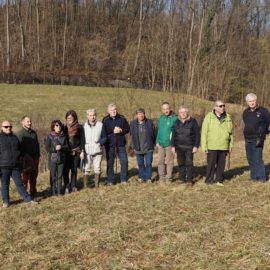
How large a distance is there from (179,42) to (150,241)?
31374 mm

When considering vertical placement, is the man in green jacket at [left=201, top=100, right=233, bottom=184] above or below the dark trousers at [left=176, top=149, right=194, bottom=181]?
above

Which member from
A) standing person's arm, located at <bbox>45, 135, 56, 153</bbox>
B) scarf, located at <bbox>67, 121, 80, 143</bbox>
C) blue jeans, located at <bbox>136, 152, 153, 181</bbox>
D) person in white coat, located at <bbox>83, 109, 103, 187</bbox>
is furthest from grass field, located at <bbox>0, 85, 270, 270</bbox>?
scarf, located at <bbox>67, 121, 80, 143</bbox>

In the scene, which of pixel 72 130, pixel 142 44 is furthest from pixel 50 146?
pixel 142 44

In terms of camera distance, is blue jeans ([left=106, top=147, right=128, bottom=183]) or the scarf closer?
the scarf

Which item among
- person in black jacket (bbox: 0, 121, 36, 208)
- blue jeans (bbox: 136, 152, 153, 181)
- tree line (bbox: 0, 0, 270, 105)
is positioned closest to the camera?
person in black jacket (bbox: 0, 121, 36, 208)

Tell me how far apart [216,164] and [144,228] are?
9.60 ft

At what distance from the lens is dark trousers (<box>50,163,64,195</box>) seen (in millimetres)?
8266

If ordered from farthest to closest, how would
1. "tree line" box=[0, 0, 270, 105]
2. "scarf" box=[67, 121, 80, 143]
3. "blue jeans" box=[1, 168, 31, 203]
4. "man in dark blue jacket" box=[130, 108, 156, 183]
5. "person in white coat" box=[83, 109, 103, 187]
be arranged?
"tree line" box=[0, 0, 270, 105] < "man in dark blue jacket" box=[130, 108, 156, 183] < "person in white coat" box=[83, 109, 103, 187] < "scarf" box=[67, 121, 80, 143] < "blue jeans" box=[1, 168, 31, 203]

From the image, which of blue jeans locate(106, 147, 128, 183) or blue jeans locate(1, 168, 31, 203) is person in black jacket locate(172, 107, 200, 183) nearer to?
blue jeans locate(106, 147, 128, 183)

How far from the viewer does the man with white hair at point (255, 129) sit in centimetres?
824

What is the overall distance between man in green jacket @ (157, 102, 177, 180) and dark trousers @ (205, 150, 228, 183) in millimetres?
801

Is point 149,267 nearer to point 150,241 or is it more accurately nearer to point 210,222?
point 150,241

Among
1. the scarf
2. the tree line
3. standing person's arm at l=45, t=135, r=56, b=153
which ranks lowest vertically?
standing person's arm at l=45, t=135, r=56, b=153

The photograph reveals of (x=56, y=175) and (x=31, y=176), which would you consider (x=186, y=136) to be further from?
(x=31, y=176)
